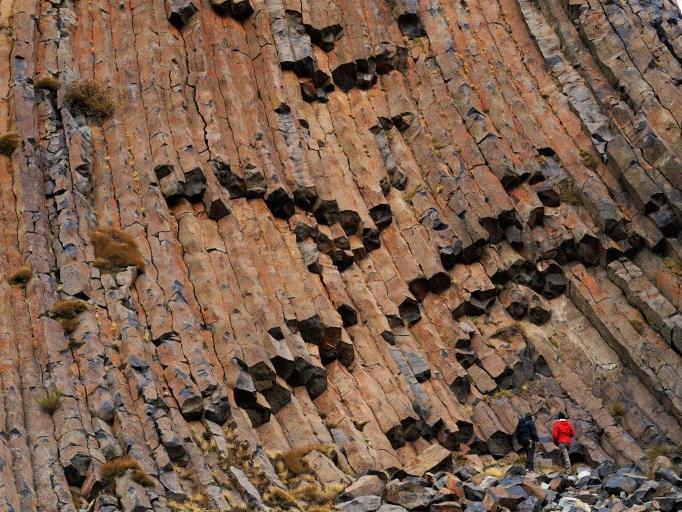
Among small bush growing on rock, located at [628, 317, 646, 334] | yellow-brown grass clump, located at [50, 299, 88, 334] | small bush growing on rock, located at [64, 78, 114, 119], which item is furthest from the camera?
small bush growing on rock, located at [628, 317, 646, 334]

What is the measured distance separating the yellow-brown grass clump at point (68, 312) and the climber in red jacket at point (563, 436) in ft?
51.7

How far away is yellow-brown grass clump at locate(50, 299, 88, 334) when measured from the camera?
34.4 m

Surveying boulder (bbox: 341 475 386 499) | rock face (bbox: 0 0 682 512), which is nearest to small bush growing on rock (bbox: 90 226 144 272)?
rock face (bbox: 0 0 682 512)

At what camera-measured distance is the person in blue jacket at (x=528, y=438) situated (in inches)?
1508

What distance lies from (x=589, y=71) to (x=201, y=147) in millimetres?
17983

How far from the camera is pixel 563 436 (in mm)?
39969

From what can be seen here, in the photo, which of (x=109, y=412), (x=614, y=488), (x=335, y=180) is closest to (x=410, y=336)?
(x=335, y=180)

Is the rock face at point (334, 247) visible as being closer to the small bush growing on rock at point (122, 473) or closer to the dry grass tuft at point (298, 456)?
the small bush growing on rock at point (122, 473)

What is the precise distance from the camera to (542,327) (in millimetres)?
44969

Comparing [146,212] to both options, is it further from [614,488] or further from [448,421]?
[614,488]

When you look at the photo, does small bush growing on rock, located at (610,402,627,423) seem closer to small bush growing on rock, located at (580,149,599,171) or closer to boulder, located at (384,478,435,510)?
small bush growing on rock, located at (580,149,599,171)

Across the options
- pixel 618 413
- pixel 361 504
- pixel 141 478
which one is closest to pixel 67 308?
pixel 141 478

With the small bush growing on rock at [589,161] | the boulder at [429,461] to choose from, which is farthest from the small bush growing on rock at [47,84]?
the small bush growing on rock at [589,161]

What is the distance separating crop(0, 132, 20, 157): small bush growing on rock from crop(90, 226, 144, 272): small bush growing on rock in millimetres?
4325
